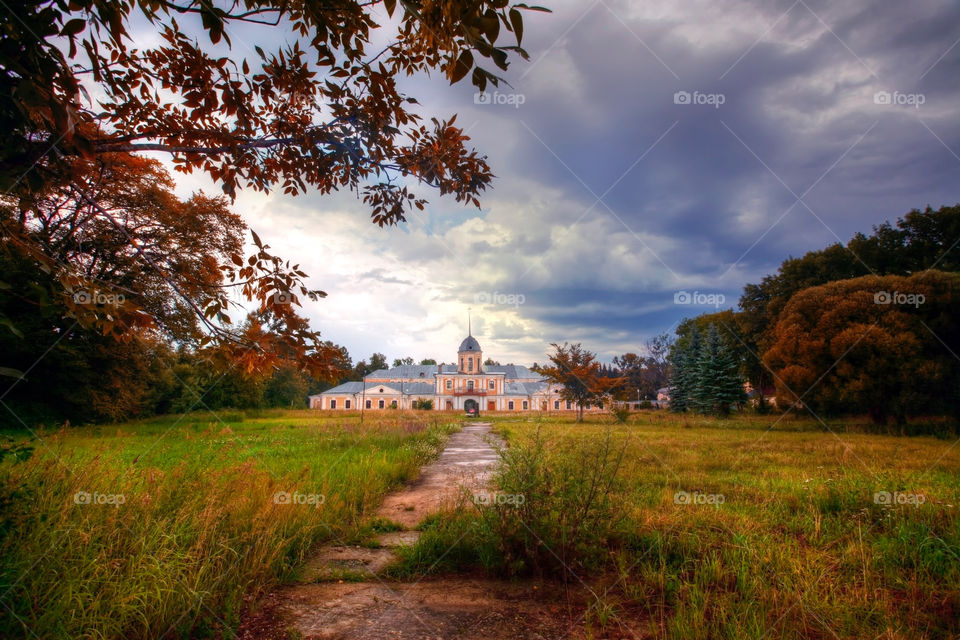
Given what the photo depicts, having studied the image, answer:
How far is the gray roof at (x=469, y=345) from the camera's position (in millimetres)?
62625

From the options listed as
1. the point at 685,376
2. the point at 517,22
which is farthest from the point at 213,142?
the point at 685,376

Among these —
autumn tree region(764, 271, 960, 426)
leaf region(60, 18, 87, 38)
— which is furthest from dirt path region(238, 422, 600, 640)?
autumn tree region(764, 271, 960, 426)

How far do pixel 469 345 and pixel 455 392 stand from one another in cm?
721

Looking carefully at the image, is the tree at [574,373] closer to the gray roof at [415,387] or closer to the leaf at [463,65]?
the leaf at [463,65]

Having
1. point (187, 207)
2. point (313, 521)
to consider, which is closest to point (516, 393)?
point (187, 207)

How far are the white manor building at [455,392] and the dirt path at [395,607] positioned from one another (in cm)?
5724

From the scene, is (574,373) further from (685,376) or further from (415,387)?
(415,387)

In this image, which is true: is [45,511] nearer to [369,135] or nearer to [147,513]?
[147,513]

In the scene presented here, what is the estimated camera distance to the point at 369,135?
3107mm

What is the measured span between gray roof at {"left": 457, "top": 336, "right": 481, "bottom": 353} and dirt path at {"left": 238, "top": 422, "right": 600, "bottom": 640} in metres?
58.4

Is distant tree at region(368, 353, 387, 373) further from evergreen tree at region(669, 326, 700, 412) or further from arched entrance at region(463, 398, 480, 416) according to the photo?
evergreen tree at region(669, 326, 700, 412)

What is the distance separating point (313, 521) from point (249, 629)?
178 centimetres

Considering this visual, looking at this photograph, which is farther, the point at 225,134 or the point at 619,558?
the point at 619,558

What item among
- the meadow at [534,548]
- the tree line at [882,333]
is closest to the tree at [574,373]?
the tree line at [882,333]
